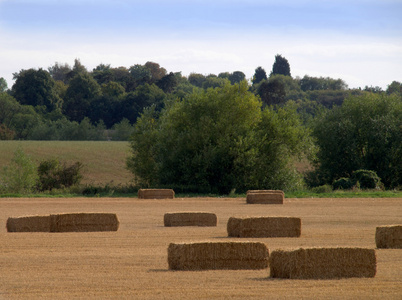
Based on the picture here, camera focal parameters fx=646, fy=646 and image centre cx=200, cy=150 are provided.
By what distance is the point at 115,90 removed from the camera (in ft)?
360

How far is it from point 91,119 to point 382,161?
200 ft

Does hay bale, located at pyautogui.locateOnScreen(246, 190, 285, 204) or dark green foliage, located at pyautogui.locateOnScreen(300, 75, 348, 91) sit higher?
dark green foliage, located at pyautogui.locateOnScreen(300, 75, 348, 91)

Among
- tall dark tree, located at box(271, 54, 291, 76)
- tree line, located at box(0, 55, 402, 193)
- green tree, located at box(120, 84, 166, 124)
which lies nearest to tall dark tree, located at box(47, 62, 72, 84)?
tall dark tree, located at box(271, 54, 291, 76)

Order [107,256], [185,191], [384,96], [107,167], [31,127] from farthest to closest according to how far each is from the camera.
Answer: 1. [31,127]
2. [107,167]
3. [384,96]
4. [185,191]
5. [107,256]

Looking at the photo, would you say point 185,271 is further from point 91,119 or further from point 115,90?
point 115,90

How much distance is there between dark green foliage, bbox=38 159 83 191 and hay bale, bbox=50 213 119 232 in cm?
2888

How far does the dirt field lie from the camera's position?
9383 millimetres

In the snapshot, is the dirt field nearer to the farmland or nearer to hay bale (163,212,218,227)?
hay bale (163,212,218,227)

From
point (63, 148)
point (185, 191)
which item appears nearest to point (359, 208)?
point (185, 191)

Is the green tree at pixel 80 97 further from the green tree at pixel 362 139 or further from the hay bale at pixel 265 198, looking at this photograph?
the hay bale at pixel 265 198

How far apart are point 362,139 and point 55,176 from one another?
956 inches

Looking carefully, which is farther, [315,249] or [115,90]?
[115,90]

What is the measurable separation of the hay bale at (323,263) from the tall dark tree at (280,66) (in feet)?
594

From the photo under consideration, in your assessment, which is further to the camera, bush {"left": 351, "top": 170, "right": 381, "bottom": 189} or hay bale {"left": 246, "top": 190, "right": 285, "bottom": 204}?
bush {"left": 351, "top": 170, "right": 381, "bottom": 189}
